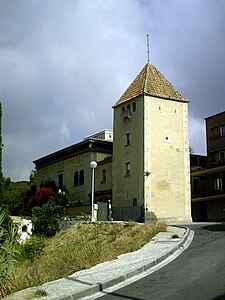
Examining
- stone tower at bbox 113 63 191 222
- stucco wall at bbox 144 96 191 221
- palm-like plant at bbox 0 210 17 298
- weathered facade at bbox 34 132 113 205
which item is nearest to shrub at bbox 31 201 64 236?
stone tower at bbox 113 63 191 222

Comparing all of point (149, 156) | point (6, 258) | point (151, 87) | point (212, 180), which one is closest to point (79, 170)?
point (149, 156)

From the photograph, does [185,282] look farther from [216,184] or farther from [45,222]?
[216,184]

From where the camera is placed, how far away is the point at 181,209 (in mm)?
46000

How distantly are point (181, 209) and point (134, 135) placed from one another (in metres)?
8.81

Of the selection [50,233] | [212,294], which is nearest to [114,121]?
[50,233]

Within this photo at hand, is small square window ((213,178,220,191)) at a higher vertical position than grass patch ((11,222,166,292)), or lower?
higher

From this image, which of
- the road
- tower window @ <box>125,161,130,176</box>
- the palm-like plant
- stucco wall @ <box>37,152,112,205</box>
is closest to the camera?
the road

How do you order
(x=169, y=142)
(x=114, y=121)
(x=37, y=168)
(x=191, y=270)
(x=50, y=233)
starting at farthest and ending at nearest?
(x=37, y=168) → (x=114, y=121) → (x=169, y=142) → (x=50, y=233) → (x=191, y=270)

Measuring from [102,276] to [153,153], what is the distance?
34.2 metres

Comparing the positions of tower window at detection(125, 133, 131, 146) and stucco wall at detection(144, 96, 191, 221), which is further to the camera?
tower window at detection(125, 133, 131, 146)

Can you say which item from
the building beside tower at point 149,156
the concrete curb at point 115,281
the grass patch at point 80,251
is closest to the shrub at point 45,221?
the grass patch at point 80,251

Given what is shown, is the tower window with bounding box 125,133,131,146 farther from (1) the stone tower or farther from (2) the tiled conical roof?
(2) the tiled conical roof

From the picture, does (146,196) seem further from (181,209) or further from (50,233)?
(50,233)

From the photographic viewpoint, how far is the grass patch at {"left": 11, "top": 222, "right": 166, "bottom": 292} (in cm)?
1245
